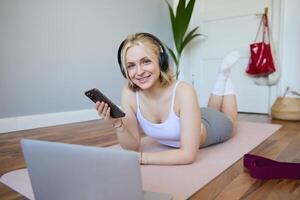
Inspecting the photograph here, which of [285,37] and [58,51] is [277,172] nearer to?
[58,51]

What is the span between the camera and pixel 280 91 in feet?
8.87

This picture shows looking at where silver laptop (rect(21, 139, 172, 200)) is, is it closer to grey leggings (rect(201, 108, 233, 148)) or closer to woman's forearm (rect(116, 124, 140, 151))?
woman's forearm (rect(116, 124, 140, 151))

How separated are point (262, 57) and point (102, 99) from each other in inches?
84.7

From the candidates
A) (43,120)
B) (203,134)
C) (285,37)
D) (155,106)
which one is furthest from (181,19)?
(155,106)

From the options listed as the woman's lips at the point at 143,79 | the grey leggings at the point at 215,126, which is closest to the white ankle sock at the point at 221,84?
the grey leggings at the point at 215,126

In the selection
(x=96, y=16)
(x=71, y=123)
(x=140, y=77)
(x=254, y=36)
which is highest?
(x=96, y=16)

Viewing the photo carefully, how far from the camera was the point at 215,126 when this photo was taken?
4.55 feet

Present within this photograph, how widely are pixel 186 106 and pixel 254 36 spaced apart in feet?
7.01

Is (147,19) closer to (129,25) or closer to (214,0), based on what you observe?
(129,25)

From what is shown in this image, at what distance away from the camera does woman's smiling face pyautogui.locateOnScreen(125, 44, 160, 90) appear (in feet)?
A: 3.07

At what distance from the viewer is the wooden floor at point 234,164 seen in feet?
2.85

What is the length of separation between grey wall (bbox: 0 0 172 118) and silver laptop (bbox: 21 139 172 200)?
1.60 metres

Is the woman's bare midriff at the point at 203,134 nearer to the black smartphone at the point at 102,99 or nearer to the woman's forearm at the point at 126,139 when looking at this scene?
the woman's forearm at the point at 126,139

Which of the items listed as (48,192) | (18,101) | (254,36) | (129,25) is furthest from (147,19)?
(48,192)
